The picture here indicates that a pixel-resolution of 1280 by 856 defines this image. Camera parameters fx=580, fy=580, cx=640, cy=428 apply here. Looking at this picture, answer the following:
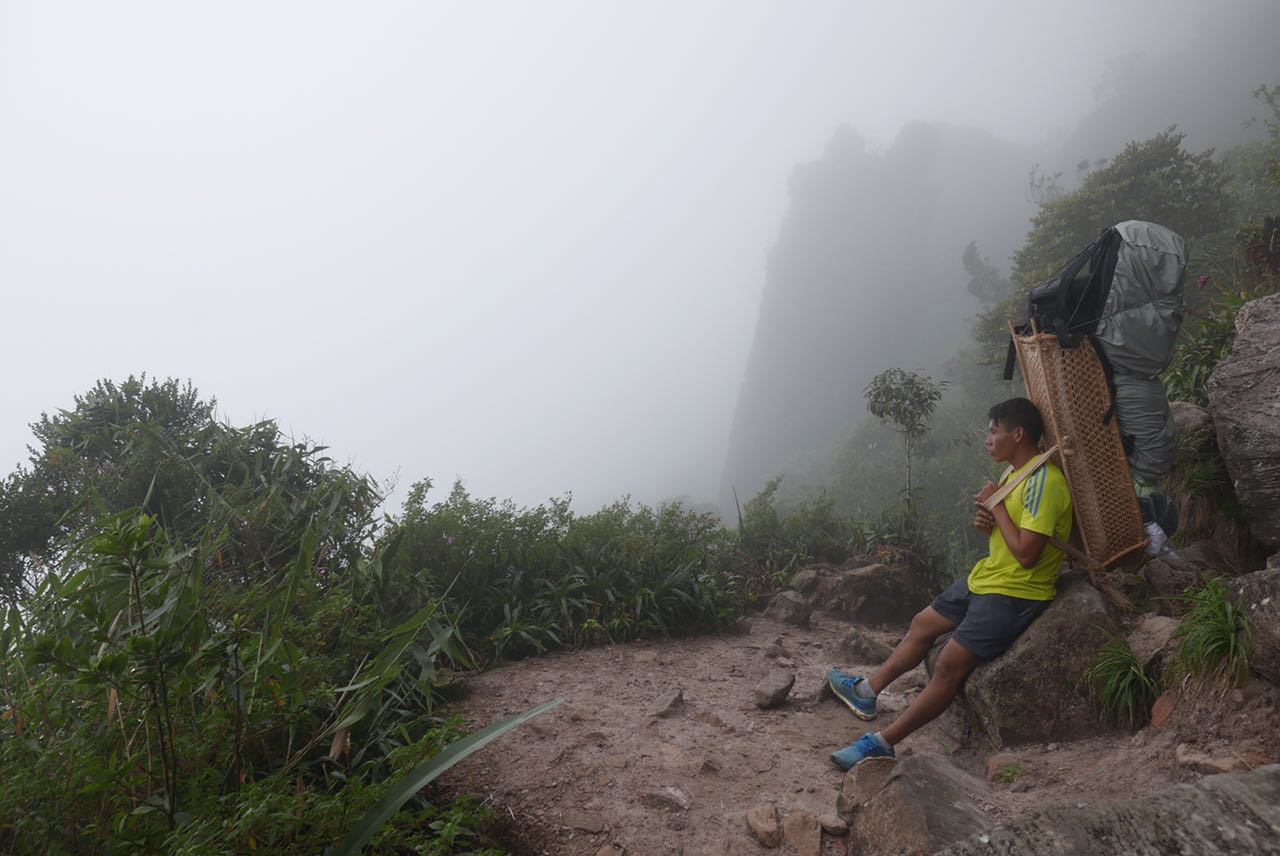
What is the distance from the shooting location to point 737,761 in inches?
116

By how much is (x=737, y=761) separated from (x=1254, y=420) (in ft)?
10.1

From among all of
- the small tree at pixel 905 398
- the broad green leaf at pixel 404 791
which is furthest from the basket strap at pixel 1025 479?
the small tree at pixel 905 398

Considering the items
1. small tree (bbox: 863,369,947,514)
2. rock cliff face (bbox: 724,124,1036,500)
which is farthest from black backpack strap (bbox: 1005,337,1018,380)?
rock cliff face (bbox: 724,124,1036,500)

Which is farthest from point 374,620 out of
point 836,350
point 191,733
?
point 836,350

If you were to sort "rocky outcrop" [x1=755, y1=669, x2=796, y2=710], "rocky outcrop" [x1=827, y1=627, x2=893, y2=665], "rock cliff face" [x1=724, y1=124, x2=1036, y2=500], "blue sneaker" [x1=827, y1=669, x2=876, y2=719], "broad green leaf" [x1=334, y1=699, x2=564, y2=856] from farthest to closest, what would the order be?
"rock cliff face" [x1=724, y1=124, x2=1036, y2=500] → "rocky outcrop" [x1=827, y1=627, x2=893, y2=665] → "rocky outcrop" [x1=755, y1=669, x2=796, y2=710] → "blue sneaker" [x1=827, y1=669, x2=876, y2=719] → "broad green leaf" [x1=334, y1=699, x2=564, y2=856]

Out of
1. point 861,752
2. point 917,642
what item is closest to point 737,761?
point 861,752

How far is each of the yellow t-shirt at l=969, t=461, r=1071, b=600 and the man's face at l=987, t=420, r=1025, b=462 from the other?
16 centimetres

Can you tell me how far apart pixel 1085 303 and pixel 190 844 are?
13.8ft

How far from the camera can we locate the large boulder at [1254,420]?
9.23ft

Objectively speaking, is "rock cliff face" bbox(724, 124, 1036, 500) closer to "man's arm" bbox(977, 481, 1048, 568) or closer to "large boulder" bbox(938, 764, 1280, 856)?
"man's arm" bbox(977, 481, 1048, 568)

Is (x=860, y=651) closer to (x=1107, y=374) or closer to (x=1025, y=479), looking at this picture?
(x=1025, y=479)

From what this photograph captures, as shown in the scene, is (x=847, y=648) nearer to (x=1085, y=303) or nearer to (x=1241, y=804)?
(x=1085, y=303)

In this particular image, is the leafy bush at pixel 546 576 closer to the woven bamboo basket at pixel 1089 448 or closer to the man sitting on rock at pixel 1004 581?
the man sitting on rock at pixel 1004 581

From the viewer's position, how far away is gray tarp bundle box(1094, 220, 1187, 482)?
3016 mm
